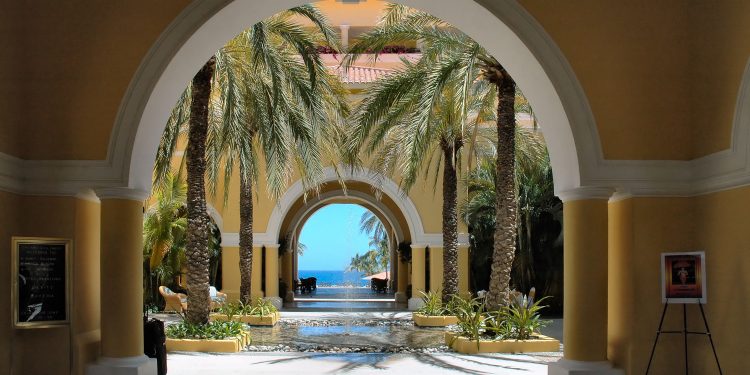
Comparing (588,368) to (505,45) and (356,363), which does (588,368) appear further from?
(356,363)

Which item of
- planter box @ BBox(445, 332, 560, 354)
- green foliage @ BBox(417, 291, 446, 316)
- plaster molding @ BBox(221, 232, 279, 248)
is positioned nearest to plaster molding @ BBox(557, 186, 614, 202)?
planter box @ BBox(445, 332, 560, 354)

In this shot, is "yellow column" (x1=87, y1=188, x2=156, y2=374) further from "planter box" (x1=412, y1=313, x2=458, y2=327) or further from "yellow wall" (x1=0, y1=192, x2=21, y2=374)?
"planter box" (x1=412, y1=313, x2=458, y2=327)

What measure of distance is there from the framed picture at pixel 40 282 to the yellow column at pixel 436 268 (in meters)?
18.1

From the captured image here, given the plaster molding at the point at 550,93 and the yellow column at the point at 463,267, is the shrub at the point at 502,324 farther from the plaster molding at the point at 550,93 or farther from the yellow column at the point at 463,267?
the yellow column at the point at 463,267

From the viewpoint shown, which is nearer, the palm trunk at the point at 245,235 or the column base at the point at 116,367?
the column base at the point at 116,367

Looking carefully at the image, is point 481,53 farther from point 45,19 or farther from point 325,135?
point 45,19

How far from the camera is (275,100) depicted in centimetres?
1552

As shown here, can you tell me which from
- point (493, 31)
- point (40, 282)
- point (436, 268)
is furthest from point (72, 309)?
point (436, 268)

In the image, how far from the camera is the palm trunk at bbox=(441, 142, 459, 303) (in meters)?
21.5

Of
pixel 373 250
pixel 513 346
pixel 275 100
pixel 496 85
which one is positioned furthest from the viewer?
pixel 373 250

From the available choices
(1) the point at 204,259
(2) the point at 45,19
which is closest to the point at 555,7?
(2) the point at 45,19

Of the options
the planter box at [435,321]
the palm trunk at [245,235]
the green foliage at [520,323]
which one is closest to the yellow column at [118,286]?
the green foliage at [520,323]

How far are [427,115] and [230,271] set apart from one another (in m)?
13.1

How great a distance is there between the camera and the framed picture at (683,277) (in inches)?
357
